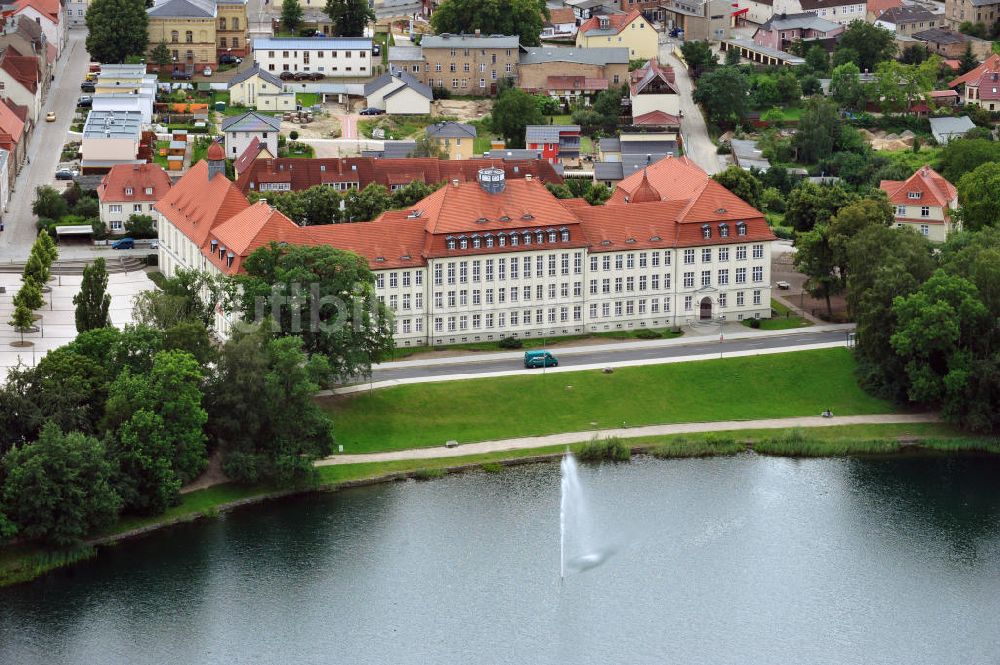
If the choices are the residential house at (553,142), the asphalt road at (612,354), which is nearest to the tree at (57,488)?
the asphalt road at (612,354)

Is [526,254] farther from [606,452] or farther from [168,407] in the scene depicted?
[168,407]

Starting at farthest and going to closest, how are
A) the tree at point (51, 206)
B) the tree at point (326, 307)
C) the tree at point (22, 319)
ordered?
the tree at point (51, 206), the tree at point (22, 319), the tree at point (326, 307)

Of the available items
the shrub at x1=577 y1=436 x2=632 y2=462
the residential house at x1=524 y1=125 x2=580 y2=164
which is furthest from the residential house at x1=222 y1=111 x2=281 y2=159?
the shrub at x1=577 y1=436 x2=632 y2=462

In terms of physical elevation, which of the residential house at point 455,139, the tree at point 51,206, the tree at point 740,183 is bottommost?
the tree at point 51,206

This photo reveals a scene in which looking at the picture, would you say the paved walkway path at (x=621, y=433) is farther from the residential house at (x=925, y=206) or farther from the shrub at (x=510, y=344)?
the residential house at (x=925, y=206)

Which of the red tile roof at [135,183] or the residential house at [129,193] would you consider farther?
the red tile roof at [135,183]

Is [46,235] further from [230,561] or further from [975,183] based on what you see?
[975,183]

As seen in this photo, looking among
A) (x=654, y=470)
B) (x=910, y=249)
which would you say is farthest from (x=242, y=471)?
(x=910, y=249)
